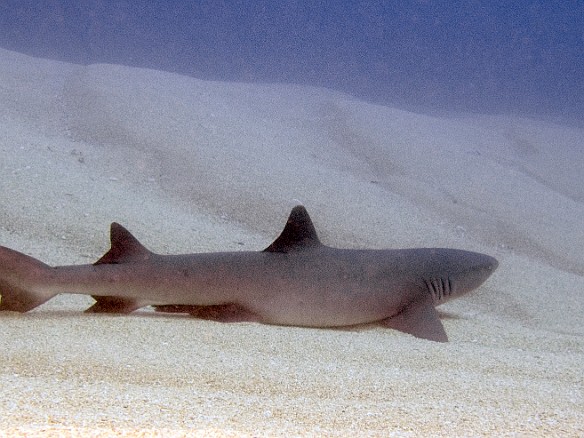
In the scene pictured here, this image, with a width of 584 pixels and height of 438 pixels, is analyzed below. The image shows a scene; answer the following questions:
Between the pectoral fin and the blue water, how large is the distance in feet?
109

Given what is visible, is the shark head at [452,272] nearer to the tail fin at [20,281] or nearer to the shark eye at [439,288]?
the shark eye at [439,288]

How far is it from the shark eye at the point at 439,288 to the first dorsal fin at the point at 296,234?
3.63ft

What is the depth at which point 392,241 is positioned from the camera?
6551 mm

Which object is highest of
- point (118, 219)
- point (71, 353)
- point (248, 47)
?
point (248, 47)

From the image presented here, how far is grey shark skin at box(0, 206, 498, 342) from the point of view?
134 inches

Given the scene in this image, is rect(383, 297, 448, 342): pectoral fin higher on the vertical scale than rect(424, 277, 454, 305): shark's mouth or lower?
lower

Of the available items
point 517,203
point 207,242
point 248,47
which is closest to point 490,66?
point 248,47

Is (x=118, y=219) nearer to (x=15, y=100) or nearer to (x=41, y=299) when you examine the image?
(x=41, y=299)

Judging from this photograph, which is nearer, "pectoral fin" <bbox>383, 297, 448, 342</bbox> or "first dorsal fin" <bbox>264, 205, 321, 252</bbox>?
"pectoral fin" <bbox>383, 297, 448, 342</bbox>

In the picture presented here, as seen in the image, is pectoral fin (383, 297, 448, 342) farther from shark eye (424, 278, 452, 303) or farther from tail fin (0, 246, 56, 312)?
tail fin (0, 246, 56, 312)

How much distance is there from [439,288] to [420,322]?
0.58 m

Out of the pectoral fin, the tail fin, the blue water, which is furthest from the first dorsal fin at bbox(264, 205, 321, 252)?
the blue water

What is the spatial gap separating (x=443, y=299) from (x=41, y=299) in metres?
3.14

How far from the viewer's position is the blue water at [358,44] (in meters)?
53.4
